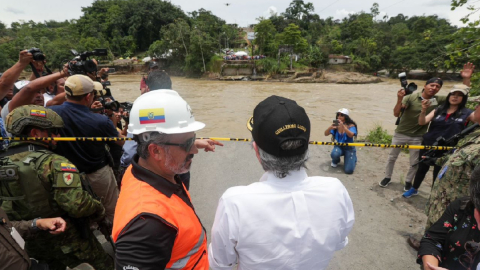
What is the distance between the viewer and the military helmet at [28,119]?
180 cm

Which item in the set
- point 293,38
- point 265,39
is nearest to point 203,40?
point 265,39

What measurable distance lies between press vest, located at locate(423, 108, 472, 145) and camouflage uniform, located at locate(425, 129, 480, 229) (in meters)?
1.35

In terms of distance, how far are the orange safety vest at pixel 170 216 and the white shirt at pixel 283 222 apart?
0.59 ft

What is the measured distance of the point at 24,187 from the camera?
170 cm

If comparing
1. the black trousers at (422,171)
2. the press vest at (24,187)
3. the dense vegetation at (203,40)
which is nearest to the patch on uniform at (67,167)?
the press vest at (24,187)

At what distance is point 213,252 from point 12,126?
1781mm

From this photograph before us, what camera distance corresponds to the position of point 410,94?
3887 mm

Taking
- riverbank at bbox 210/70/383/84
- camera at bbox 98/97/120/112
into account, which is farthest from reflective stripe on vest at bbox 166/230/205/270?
riverbank at bbox 210/70/383/84

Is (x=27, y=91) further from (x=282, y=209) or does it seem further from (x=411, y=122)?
(x=411, y=122)

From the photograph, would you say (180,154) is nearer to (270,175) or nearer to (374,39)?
(270,175)

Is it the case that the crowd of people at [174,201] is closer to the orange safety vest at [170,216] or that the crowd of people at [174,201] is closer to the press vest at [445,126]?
the orange safety vest at [170,216]

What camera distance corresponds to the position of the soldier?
5.57 feet

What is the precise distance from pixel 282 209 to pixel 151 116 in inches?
33.3

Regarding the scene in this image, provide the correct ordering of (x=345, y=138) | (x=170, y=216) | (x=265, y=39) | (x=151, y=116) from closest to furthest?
(x=170, y=216), (x=151, y=116), (x=345, y=138), (x=265, y=39)
